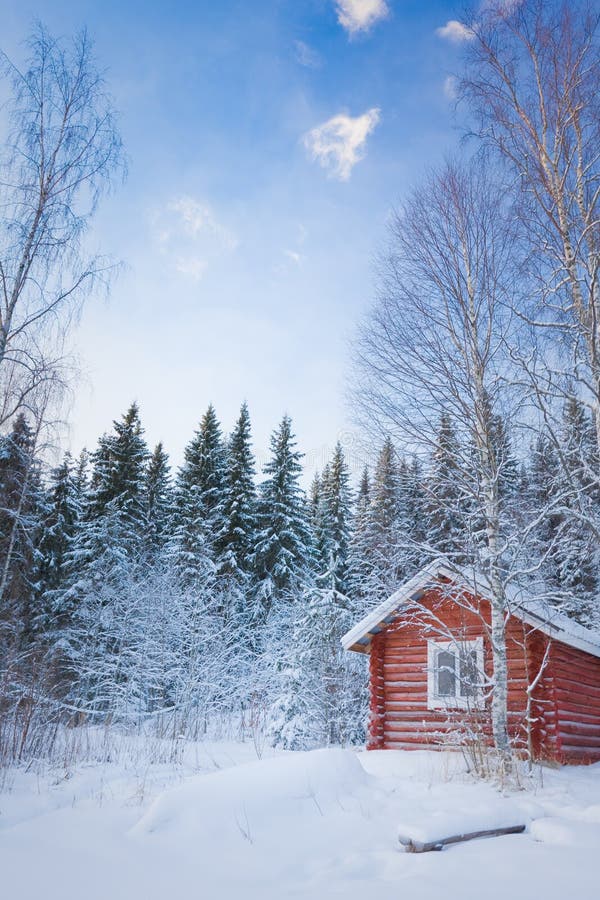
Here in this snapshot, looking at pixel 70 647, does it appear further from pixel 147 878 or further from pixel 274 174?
pixel 147 878

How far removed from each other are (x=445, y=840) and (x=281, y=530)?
2396 centimetres

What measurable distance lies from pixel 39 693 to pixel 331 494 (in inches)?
817

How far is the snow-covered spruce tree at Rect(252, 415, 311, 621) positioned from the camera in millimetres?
26797

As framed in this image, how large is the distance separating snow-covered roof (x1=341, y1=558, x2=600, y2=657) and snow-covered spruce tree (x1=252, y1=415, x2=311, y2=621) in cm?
1210

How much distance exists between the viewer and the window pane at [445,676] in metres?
12.6

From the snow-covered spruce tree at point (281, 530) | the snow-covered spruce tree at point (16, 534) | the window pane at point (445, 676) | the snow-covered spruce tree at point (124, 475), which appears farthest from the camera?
the snow-covered spruce tree at point (281, 530)

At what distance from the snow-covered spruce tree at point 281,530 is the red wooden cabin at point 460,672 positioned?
11.8 m

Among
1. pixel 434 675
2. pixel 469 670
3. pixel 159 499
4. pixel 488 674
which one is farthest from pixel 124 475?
pixel 469 670

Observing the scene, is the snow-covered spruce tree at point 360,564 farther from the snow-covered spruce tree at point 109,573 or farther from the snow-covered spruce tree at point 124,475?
the snow-covered spruce tree at point 124,475

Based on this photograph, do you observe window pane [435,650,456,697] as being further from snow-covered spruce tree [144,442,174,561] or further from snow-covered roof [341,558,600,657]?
snow-covered spruce tree [144,442,174,561]

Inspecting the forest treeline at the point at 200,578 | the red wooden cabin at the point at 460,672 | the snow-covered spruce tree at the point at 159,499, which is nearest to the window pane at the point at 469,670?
the red wooden cabin at the point at 460,672

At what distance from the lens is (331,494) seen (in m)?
30.9

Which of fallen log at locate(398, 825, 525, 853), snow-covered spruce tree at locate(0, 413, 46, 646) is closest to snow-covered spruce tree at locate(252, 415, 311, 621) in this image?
snow-covered spruce tree at locate(0, 413, 46, 646)

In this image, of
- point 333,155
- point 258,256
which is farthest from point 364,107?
point 258,256
